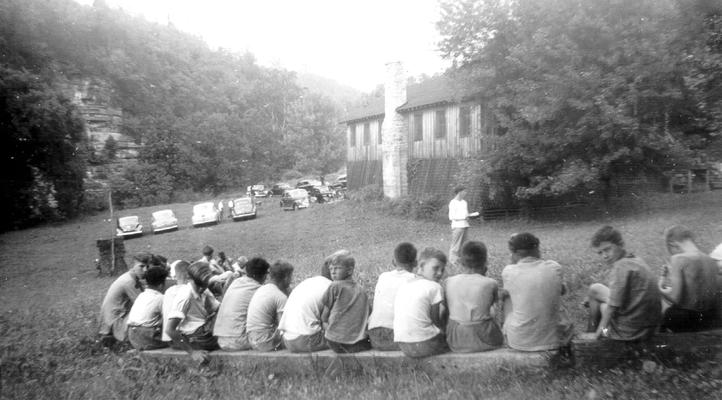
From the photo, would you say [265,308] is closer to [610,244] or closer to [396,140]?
[610,244]

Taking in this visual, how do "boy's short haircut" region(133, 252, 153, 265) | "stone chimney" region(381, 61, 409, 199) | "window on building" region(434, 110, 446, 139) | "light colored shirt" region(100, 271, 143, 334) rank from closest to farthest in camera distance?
"light colored shirt" region(100, 271, 143, 334)
"boy's short haircut" region(133, 252, 153, 265)
"window on building" region(434, 110, 446, 139)
"stone chimney" region(381, 61, 409, 199)

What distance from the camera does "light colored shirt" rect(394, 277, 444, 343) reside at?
523 centimetres

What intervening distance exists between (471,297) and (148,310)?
4.32m

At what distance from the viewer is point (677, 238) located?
505cm

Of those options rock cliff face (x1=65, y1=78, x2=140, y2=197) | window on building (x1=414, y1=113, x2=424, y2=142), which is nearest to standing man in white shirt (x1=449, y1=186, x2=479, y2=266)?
rock cliff face (x1=65, y1=78, x2=140, y2=197)

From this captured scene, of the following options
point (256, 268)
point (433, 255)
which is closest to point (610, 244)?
point (433, 255)

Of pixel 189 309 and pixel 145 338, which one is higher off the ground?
pixel 189 309

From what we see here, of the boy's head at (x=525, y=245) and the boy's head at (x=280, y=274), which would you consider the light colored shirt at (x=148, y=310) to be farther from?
the boy's head at (x=525, y=245)

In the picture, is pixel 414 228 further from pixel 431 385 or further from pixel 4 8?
pixel 431 385

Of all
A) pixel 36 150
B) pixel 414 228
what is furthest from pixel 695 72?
pixel 36 150

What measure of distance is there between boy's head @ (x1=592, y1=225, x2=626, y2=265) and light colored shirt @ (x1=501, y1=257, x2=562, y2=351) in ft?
1.95

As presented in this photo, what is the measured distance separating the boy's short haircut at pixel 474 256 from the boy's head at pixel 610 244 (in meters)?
1.11

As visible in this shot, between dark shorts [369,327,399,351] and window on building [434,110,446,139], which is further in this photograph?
window on building [434,110,446,139]

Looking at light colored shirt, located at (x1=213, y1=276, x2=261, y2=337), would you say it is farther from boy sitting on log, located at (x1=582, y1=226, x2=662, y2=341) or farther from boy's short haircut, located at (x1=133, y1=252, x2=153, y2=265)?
boy sitting on log, located at (x1=582, y1=226, x2=662, y2=341)
